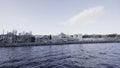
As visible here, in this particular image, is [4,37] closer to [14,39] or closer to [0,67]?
[14,39]

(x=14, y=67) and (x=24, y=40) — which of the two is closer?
(x=14, y=67)

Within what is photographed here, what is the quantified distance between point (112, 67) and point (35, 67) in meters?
9.26

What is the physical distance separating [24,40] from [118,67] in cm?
7093

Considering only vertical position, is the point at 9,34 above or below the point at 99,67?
above

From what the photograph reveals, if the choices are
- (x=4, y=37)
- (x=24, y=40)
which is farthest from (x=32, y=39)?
(x=4, y=37)

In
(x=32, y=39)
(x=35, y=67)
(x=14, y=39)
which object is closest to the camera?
(x=35, y=67)

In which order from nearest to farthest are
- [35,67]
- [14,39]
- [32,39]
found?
[35,67], [14,39], [32,39]

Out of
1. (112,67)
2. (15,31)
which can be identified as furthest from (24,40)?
(112,67)

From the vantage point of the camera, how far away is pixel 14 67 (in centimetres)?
1455

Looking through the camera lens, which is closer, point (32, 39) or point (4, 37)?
point (4, 37)

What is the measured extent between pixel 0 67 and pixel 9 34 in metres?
69.7

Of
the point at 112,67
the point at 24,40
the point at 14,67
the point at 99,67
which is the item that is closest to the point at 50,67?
the point at 14,67

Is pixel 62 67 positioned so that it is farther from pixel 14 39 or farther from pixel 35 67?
pixel 14 39

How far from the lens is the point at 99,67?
14594 mm
